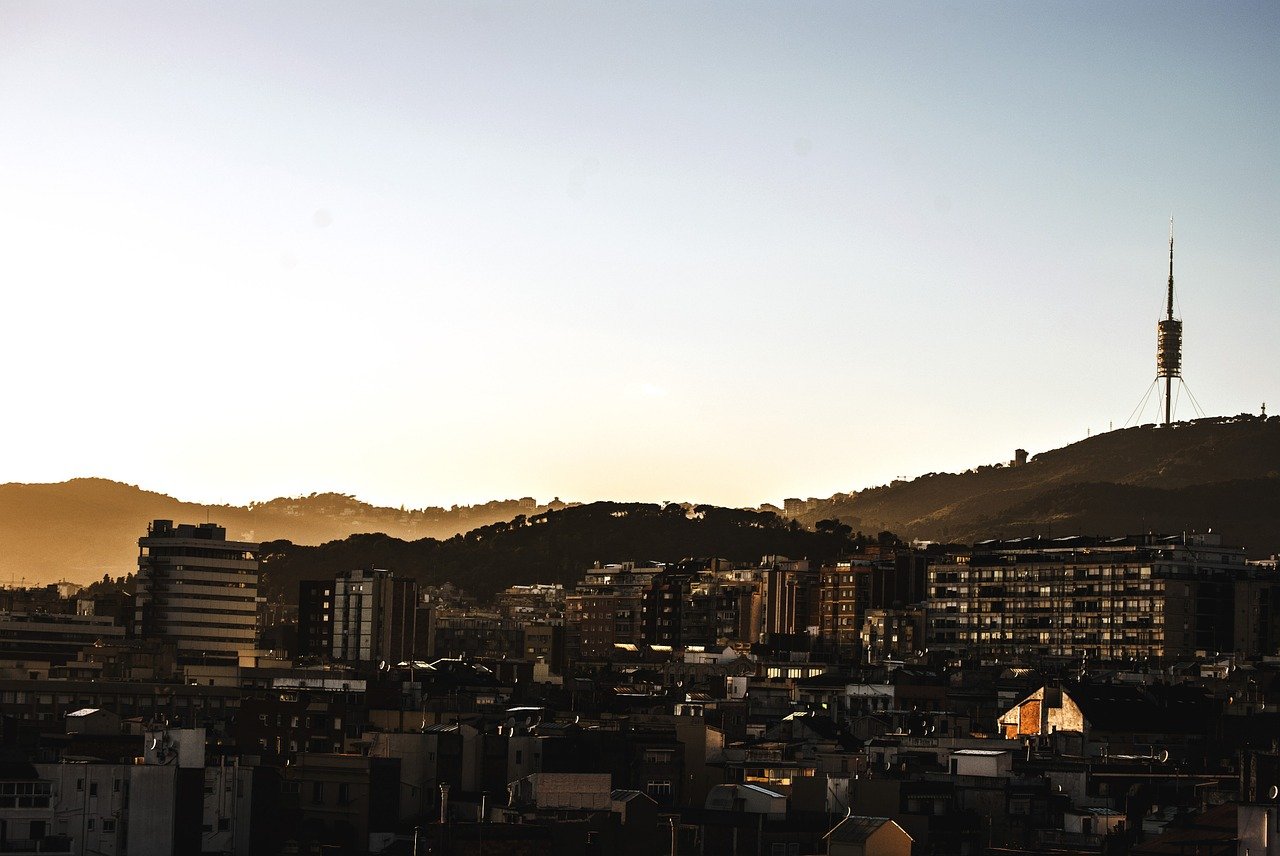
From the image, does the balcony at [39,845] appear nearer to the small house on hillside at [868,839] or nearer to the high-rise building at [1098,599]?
the small house on hillside at [868,839]

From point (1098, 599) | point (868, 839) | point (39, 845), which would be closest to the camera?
point (39, 845)

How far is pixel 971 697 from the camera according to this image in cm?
11338

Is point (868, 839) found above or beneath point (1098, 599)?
beneath

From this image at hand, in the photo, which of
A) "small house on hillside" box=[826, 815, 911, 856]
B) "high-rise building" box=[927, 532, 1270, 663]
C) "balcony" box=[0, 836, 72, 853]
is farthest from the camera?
"high-rise building" box=[927, 532, 1270, 663]

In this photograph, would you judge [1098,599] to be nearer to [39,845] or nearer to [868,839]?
[868,839]

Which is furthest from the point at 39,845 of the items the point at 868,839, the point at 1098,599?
the point at 1098,599

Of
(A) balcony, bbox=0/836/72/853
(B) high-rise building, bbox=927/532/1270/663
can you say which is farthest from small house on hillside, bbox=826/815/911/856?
(B) high-rise building, bbox=927/532/1270/663

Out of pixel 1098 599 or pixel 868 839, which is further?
pixel 1098 599

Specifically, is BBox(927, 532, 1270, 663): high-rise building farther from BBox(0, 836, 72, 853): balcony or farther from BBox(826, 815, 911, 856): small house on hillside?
BBox(0, 836, 72, 853): balcony

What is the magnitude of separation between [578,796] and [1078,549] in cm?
13835

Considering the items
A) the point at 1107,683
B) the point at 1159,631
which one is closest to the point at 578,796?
the point at 1107,683

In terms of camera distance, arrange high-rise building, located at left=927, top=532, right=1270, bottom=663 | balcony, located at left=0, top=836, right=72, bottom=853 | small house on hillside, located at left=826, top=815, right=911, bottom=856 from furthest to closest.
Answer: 1. high-rise building, located at left=927, top=532, right=1270, bottom=663
2. small house on hillside, located at left=826, top=815, right=911, bottom=856
3. balcony, located at left=0, top=836, right=72, bottom=853

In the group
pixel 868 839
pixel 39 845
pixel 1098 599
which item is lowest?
pixel 39 845

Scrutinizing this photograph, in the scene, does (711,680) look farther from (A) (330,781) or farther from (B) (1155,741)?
(A) (330,781)
